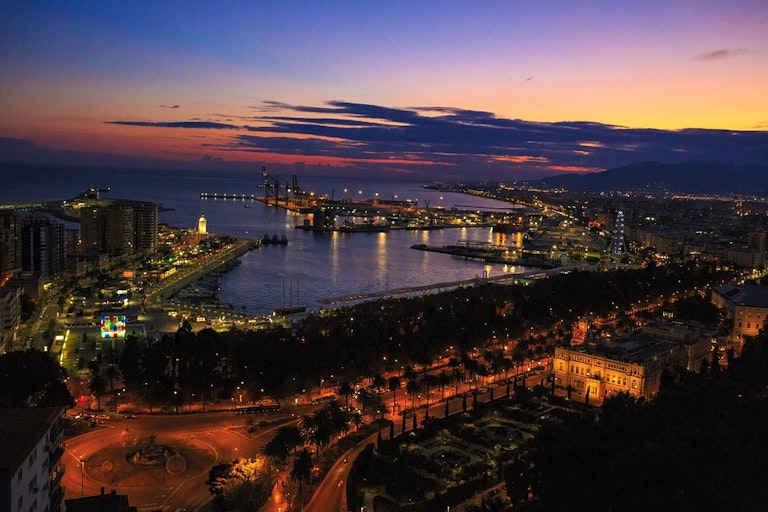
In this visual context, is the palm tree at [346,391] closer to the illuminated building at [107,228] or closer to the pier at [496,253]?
the illuminated building at [107,228]

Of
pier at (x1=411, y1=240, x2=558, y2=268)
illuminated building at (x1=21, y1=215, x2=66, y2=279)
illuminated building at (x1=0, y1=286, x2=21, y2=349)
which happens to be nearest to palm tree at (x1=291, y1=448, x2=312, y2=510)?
illuminated building at (x1=0, y1=286, x2=21, y2=349)

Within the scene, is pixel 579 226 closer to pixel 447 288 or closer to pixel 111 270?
pixel 447 288

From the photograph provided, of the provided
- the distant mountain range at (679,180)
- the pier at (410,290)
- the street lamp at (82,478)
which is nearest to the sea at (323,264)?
the pier at (410,290)

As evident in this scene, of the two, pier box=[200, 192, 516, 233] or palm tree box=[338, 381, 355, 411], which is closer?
palm tree box=[338, 381, 355, 411]

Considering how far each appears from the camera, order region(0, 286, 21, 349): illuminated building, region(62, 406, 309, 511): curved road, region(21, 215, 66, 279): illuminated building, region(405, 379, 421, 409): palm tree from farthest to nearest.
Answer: region(21, 215, 66, 279): illuminated building, region(0, 286, 21, 349): illuminated building, region(405, 379, 421, 409): palm tree, region(62, 406, 309, 511): curved road

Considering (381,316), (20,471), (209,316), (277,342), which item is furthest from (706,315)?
(20,471)

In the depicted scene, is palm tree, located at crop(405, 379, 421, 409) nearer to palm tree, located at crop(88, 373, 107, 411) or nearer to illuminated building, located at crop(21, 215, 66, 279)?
palm tree, located at crop(88, 373, 107, 411)
